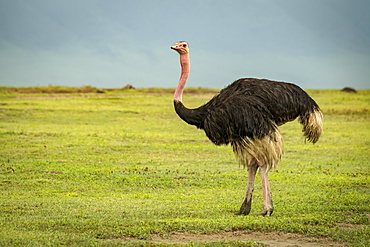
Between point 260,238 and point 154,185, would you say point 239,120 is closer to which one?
point 260,238

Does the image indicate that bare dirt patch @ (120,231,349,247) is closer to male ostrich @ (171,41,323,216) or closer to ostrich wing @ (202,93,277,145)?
male ostrich @ (171,41,323,216)

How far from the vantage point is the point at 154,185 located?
13.3 metres

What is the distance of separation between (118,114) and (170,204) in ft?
72.4

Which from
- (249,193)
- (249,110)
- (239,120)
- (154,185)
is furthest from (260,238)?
(154,185)

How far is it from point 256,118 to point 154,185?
15.3 feet

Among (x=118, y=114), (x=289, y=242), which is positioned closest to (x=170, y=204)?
(x=289, y=242)

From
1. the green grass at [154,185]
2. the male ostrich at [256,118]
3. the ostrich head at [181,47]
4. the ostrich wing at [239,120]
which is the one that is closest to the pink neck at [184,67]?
the ostrich head at [181,47]

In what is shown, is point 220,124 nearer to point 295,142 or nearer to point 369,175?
point 369,175

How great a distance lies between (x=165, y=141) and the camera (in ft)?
72.2

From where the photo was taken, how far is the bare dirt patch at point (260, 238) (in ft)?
25.9

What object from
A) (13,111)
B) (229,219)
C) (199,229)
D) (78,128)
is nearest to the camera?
(199,229)

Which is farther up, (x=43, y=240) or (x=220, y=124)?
(x=220, y=124)

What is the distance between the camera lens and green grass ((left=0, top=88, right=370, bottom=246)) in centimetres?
855

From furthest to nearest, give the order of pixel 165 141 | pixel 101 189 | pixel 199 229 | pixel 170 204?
pixel 165 141 → pixel 101 189 → pixel 170 204 → pixel 199 229
